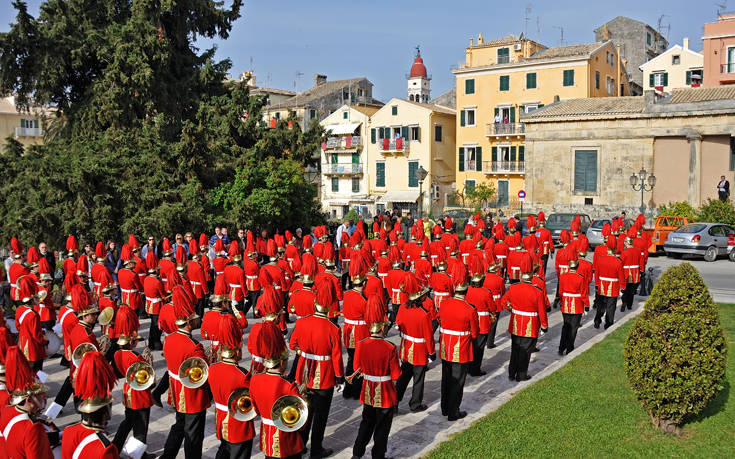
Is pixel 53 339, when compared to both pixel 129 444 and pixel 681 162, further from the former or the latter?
pixel 681 162

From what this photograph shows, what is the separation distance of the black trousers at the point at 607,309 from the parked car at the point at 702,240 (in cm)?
1235

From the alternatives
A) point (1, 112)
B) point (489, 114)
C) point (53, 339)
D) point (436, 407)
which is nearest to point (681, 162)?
point (489, 114)

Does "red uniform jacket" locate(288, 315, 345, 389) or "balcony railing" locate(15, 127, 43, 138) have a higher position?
"balcony railing" locate(15, 127, 43, 138)

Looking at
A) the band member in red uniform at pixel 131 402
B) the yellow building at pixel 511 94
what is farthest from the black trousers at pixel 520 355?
the yellow building at pixel 511 94

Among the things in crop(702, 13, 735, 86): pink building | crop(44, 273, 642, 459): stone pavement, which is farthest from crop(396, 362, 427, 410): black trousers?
crop(702, 13, 735, 86): pink building

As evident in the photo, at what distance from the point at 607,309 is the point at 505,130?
34482 mm

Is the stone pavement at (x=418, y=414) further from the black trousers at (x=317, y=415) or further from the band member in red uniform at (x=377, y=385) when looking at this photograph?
the band member in red uniform at (x=377, y=385)

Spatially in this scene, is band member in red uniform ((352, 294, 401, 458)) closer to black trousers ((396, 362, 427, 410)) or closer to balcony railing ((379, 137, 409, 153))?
black trousers ((396, 362, 427, 410))

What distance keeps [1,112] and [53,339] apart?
5324 cm

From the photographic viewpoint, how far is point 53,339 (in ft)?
32.5

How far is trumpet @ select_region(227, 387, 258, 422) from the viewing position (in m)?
6.00

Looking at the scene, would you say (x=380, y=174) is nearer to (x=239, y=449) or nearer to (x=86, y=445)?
(x=239, y=449)

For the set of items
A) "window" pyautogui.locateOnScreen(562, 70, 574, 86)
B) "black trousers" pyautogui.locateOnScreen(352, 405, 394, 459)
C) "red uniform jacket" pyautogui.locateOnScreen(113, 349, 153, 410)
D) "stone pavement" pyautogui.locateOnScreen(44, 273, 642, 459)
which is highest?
"window" pyautogui.locateOnScreen(562, 70, 574, 86)

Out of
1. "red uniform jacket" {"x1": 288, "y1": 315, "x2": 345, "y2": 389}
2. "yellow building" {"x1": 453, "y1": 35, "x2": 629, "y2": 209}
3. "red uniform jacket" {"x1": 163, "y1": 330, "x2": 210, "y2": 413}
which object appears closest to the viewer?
"red uniform jacket" {"x1": 163, "y1": 330, "x2": 210, "y2": 413}
